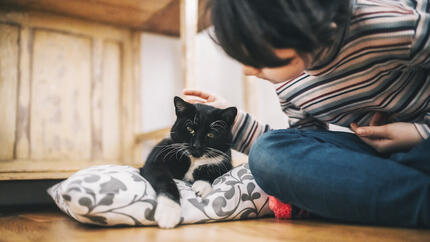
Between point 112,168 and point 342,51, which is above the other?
point 342,51

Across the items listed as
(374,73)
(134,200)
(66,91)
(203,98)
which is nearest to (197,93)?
(203,98)

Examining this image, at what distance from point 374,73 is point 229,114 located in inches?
17.7

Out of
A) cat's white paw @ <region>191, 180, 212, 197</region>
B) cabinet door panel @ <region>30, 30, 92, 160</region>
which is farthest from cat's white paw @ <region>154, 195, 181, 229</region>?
cabinet door panel @ <region>30, 30, 92, 160</region>

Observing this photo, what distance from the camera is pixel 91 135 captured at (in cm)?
218

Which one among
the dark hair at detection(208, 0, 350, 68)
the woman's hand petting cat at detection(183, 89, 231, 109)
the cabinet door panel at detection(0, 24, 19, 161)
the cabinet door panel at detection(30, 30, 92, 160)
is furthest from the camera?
the cabinet door panel at detection(30, 30, 92, 160)

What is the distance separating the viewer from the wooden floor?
0.62m

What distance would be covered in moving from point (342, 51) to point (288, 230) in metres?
0.40

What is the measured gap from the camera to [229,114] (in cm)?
102

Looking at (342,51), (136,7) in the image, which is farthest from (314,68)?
(136,7)

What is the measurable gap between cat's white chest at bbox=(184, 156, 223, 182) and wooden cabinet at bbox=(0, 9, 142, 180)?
3.35ft

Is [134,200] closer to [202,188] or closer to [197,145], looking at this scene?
[202,188]

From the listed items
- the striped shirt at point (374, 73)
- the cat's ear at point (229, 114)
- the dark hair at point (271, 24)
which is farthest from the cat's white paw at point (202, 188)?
the dark hair at point (271, 24)

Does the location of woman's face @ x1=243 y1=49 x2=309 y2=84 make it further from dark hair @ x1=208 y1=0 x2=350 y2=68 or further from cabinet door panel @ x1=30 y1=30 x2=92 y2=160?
cabinet door panel @ x1=30 y1=30 x2=92 y2=160

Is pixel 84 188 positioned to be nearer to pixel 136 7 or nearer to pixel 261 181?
pixel 261 181
